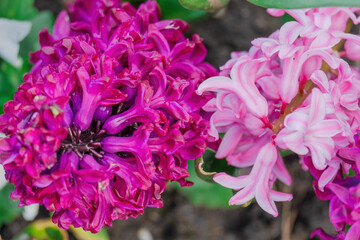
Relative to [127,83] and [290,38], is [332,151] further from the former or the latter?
[127,83]

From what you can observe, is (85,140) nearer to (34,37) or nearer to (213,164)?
(213,164)

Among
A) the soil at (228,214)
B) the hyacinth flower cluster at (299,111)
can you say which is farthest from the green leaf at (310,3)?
the soil at (228,214)

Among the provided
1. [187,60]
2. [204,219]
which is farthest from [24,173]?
[204,219]

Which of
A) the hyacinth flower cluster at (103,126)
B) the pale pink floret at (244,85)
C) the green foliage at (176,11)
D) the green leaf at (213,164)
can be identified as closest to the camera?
the hyacinth flower cluster at (103,126)

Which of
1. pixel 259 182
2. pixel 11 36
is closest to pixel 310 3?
pixel 259 182

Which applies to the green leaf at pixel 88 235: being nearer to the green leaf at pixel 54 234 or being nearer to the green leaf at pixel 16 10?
the green leaf at pixel 54 234
